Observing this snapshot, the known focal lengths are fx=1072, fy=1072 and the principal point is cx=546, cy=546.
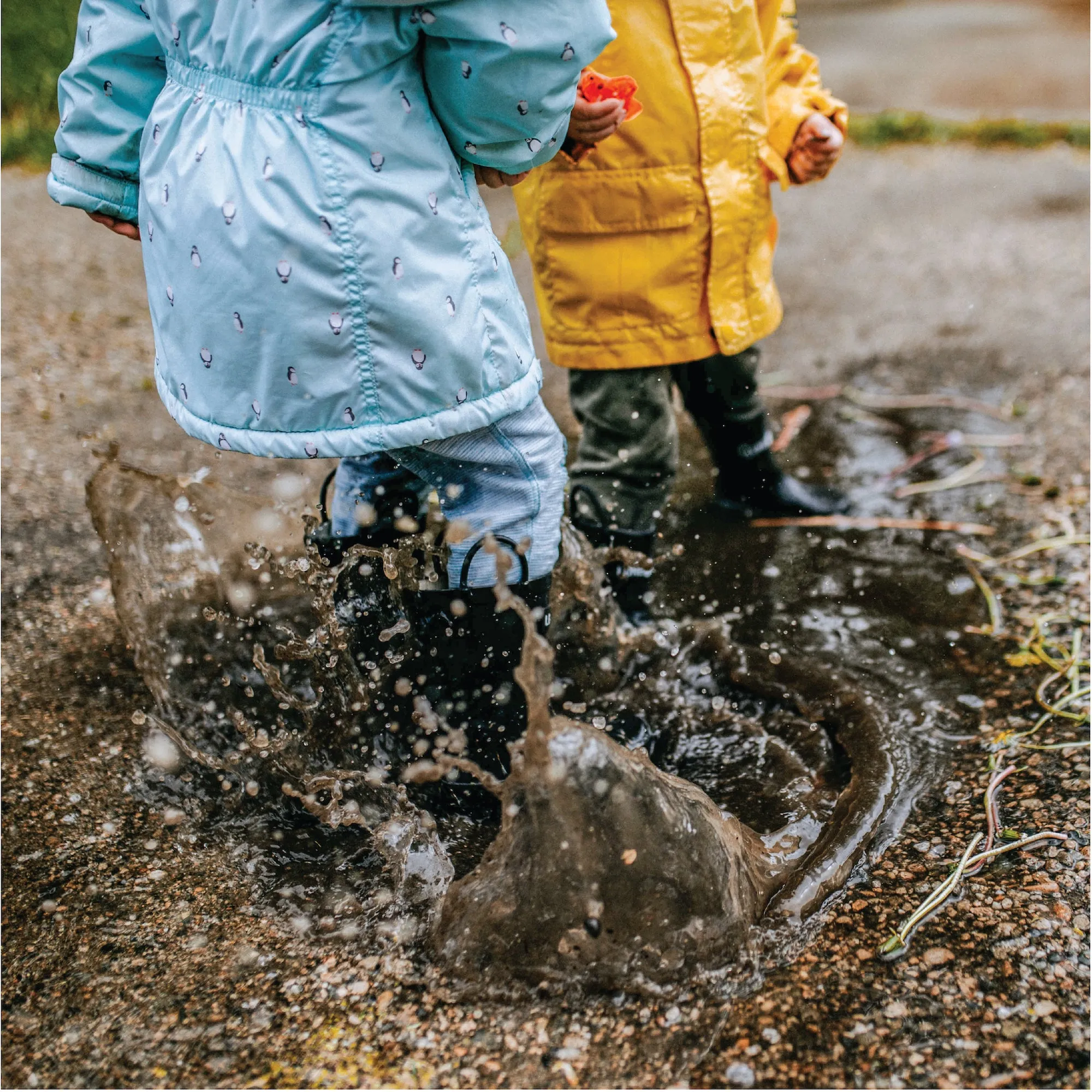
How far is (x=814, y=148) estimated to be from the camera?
2.02 meters

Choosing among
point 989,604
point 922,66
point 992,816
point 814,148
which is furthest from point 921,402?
point 922,66

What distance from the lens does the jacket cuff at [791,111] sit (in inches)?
79.7

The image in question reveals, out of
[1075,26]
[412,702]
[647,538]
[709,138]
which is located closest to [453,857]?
[412,702]

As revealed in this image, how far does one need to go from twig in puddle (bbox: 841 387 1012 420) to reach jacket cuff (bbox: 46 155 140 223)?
2.32 meters

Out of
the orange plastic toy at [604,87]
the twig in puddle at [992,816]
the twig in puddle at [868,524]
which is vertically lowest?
the twig in puddle at [868,524]

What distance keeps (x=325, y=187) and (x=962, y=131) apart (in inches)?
210

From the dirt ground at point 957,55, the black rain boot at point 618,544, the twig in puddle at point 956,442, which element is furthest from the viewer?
the dirt ground at point 957,55

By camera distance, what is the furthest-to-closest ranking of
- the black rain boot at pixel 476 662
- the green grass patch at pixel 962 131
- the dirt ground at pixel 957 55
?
the dirt ground at pixel 957 55 → the green grass patch at pixel 962 131 → the black rain boot at pixel 476 662

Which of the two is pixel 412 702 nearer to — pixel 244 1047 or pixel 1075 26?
pixel 244 1047

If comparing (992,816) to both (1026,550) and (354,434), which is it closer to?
(1026,550)

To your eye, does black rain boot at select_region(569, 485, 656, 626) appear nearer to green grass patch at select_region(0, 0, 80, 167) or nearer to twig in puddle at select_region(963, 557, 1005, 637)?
twig in puddle at select_region(963, 557, 1005, 637)

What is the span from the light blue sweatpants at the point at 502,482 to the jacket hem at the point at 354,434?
0.07 m

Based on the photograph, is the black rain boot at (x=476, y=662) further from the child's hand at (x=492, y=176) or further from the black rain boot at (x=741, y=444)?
the black rain boot at (x=741, y=444)

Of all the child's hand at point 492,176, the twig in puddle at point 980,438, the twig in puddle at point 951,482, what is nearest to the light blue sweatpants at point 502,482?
the child's hand at point 492,176
